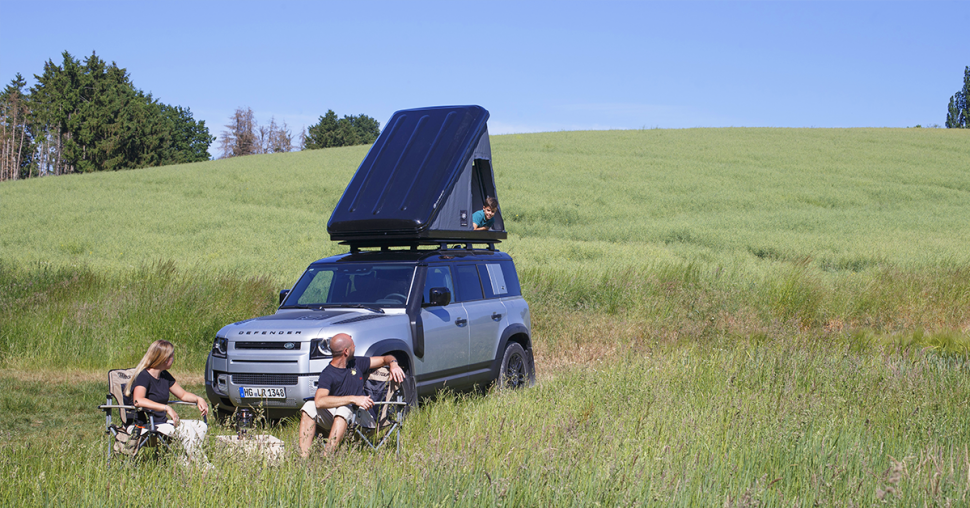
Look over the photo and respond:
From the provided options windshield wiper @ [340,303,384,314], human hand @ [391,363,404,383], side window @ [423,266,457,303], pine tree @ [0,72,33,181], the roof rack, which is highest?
pine tree @ [0,72,33,181]

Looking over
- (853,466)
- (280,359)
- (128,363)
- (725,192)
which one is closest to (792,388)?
(853,466)

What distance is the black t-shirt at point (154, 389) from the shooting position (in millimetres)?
6074

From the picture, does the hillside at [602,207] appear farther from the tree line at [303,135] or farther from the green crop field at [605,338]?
the tree line at [303,135]

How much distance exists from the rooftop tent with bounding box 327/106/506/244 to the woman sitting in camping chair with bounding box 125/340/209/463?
11.1 ft

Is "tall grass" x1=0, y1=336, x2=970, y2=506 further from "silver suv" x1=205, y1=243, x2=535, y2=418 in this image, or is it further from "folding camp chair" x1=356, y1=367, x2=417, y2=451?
"silver suv" x1=205, y1=243, x2=535, y2=418

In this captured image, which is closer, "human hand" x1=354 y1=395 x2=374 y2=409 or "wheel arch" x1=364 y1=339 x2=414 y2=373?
"human hand" x1=354 y1=395 x2=374 y2=409

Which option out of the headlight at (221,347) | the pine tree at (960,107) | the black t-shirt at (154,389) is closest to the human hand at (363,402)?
the black t-shirt at (154,389)

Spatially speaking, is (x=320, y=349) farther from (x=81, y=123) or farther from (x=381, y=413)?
(x=81, y=123)

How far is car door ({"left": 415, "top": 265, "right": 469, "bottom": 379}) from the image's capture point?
8211 millimetres

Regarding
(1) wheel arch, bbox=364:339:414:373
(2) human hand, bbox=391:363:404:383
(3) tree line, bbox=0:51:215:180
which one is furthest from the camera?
(3) tree line, bbox=0:51:215:180

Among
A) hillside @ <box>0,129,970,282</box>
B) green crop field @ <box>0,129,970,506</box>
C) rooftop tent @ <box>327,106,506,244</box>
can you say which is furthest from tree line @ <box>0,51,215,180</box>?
rooftop tent @ <box>327,106,506,244</box>

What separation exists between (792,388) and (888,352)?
167 inches

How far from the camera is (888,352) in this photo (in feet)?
36.0

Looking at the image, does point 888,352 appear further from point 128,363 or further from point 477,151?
point 128,363
